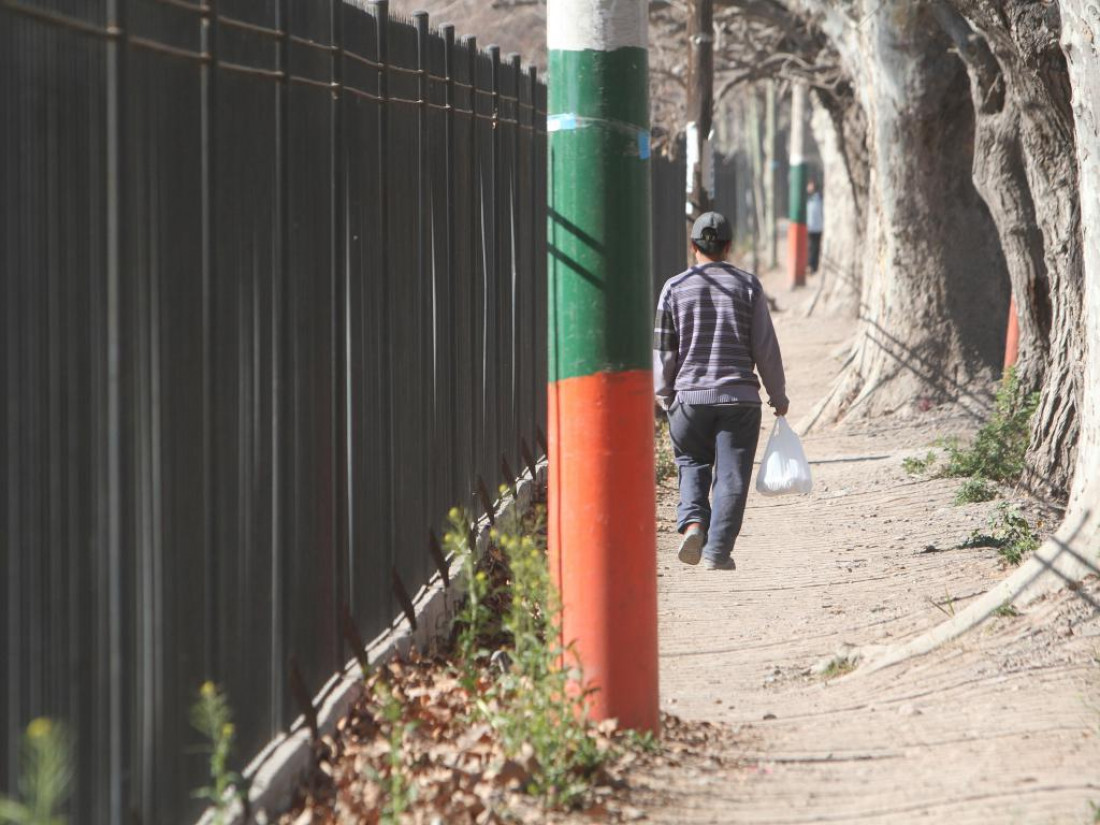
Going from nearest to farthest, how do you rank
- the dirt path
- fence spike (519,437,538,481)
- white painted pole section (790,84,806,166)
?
the dirt path → fence spike (519,437,538,481) → white painted pole section (790,84,806,166)

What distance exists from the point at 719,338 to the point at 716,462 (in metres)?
0.64

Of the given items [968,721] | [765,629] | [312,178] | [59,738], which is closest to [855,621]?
[765,629]

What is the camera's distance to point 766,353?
24.3 ft

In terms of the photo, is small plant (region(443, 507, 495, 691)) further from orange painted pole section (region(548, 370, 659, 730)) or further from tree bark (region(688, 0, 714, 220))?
tree bark (region(688, 0, 714, 220))

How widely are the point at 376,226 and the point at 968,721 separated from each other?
254cm

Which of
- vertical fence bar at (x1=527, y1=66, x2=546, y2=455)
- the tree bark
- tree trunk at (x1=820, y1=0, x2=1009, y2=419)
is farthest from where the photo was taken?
the tree bark

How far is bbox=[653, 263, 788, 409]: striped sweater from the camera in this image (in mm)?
7391

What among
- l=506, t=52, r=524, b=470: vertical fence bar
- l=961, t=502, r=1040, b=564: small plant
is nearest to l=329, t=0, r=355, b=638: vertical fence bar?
l=506, t=52, r=524, b=470: vertical fence bar

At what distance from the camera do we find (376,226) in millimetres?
5777

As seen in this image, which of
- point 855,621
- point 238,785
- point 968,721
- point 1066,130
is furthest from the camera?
point 1066,130

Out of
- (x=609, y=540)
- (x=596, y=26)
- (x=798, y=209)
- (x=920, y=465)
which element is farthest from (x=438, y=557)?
(x=798, y=209)

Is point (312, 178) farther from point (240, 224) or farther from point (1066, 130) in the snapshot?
point (1066, 130)

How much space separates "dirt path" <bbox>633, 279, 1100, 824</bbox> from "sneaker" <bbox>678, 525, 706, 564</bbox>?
26 cm

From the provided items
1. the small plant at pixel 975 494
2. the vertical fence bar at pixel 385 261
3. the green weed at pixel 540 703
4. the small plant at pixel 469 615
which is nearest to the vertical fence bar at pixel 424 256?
the small plant at pixel 469 615
